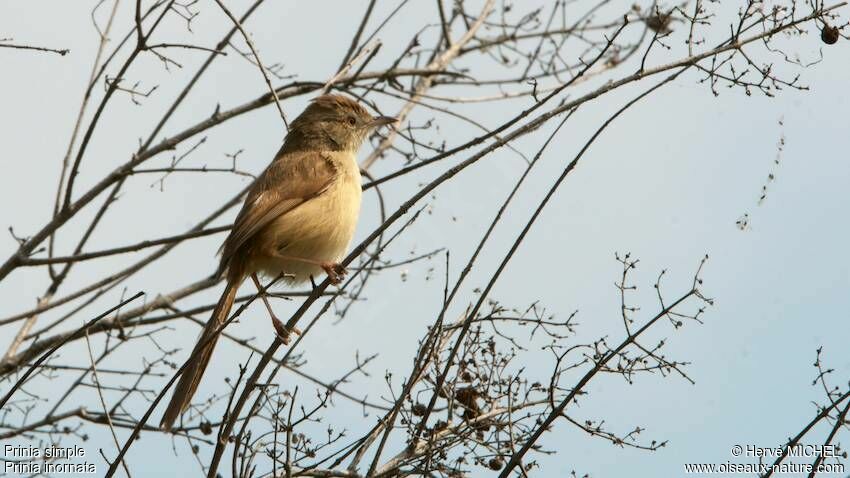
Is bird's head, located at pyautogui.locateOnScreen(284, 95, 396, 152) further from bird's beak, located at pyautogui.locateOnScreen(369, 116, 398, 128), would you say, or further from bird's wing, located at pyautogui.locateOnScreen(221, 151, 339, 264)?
bird's wing, located at pyautogui.locateOnScreen(221, 151, 339, 264)

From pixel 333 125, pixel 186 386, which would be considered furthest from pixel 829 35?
pixel 186 386

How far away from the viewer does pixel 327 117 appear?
7.39 metres

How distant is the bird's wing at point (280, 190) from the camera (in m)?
6.18

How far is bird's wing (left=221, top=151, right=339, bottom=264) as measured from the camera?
6.18m

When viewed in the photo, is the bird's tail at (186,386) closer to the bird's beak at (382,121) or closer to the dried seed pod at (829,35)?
the bird's beak at (382,121)

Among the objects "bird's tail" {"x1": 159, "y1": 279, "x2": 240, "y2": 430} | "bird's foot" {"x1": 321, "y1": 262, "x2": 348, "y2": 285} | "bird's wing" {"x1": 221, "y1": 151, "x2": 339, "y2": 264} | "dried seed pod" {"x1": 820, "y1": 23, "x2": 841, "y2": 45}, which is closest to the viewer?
"bird's foot" {"x1": 321, "y1": 262, "x2": 348, "y2": 285}

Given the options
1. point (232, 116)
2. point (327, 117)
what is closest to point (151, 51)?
point (232, 116)

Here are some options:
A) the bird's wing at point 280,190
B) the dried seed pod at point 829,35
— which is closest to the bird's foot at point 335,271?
the bird's wing at point 280,190

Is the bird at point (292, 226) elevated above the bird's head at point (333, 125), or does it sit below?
below

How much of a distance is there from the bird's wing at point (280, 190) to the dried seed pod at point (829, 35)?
9.35ft

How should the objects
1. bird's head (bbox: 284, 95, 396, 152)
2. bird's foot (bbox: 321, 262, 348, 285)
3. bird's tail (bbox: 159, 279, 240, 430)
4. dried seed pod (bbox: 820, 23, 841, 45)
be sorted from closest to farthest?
bird's foot (bbox: 321, 262, 348, 285), dried seed pod (bbox: 820, 23, 841, 45), bird's tail (bbox: 159, 279, 240, 430), bird's head (bbox: 284, 95, 396, 152)

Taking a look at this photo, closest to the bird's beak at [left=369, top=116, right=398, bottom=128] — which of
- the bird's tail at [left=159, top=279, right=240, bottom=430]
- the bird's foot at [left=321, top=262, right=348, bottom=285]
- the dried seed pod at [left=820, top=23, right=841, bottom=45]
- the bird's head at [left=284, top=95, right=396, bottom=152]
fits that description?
the bird's head at [left=284, top=95, right=396, bottom=152]

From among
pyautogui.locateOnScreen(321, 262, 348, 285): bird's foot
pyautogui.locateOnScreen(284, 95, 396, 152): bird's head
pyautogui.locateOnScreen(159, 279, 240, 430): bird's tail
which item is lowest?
pyautogui.locateOnScreen(159, 279, 240, 430): bird's tail

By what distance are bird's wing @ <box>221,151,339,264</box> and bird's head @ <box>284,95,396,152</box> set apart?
27 cm
